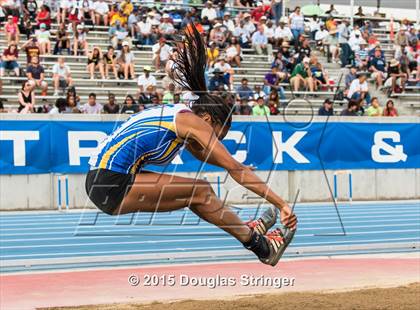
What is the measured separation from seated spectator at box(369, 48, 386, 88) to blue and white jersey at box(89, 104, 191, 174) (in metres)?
18.3

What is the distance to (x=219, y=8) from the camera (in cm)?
2441

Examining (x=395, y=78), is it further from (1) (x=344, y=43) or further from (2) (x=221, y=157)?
(2) (x=221, y=157)

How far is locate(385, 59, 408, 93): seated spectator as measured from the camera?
2347cm

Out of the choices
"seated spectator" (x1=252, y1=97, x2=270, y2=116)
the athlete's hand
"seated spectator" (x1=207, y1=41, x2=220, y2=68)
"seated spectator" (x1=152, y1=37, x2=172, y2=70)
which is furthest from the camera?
"seated spectator" (x1=207, y1=41, x2=220, y2=68)

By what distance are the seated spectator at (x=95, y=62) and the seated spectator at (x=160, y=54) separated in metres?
1.38

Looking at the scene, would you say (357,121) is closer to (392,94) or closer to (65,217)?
(392,94)

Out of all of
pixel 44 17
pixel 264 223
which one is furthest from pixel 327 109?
pixel 264 223

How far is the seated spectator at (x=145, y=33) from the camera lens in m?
22.0

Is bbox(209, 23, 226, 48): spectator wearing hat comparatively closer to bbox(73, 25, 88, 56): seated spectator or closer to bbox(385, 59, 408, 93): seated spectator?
bbox(73, 25, 88, 56): seated spectator

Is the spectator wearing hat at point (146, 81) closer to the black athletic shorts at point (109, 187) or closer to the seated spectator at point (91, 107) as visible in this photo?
the seated spectator at point (91, 107)

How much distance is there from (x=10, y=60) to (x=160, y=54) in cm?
379

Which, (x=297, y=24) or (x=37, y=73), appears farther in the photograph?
(x=297, y=24)

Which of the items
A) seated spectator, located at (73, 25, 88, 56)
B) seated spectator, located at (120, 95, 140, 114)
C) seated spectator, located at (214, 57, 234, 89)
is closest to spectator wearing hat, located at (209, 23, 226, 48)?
seated spectator, located at (214, 57, 234, 89)

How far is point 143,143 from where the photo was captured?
6012 mm
